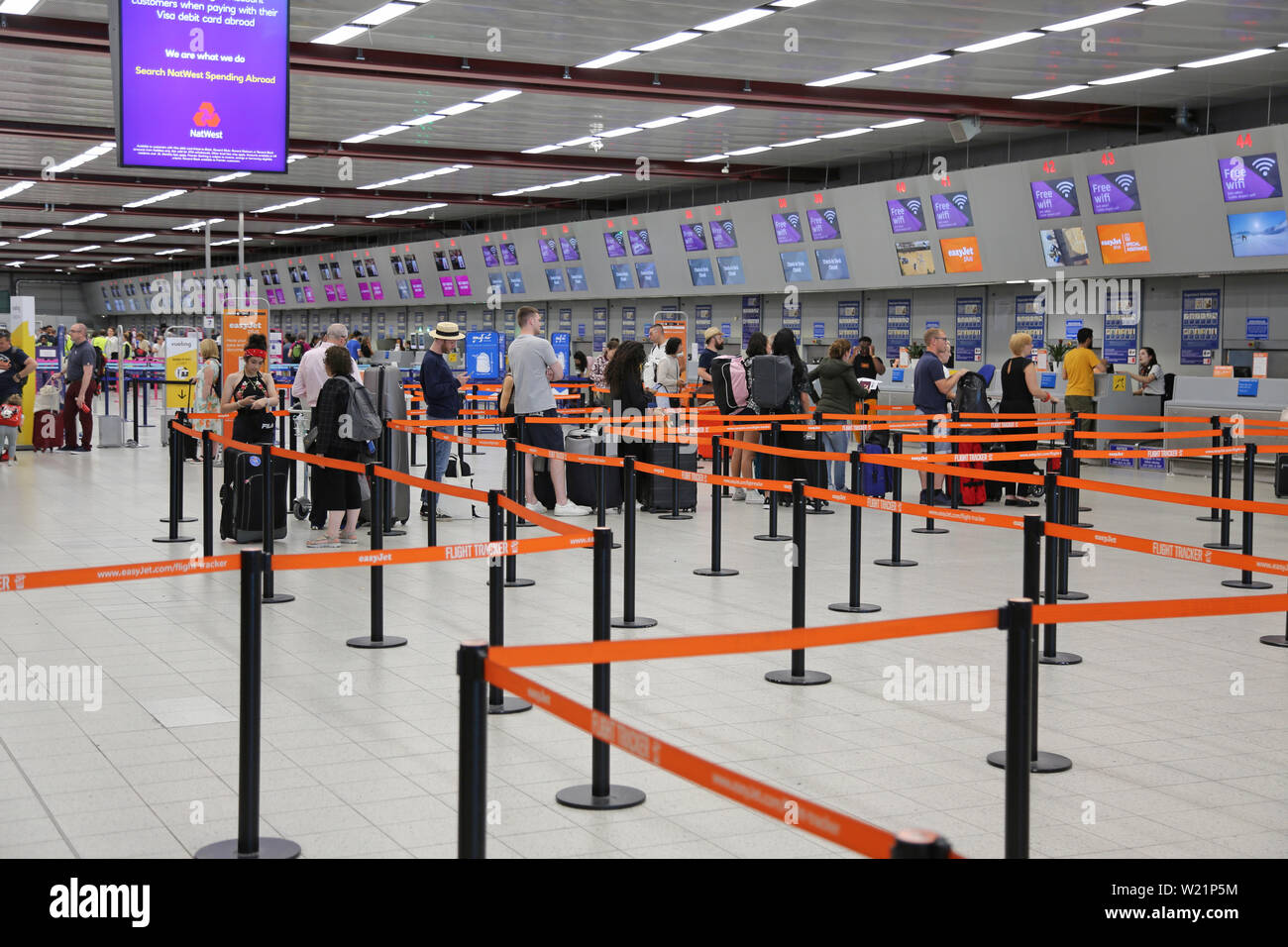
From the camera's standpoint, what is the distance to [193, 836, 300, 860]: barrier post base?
13.5 ft

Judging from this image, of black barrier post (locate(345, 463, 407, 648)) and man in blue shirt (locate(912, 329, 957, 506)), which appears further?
man in blue shirt (locate(912, 329, 957, 506))

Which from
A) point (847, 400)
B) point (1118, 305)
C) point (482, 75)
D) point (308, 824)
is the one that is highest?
point (482, 75)

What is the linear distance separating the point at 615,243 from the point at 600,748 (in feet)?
82.0

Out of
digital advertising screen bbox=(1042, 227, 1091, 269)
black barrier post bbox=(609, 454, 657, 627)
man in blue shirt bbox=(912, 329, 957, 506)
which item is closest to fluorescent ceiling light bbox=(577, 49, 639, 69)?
man in blue shirt bbox=(912, 329, 957, 506)

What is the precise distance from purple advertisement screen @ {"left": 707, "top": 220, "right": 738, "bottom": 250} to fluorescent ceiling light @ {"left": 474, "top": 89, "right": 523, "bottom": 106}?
8.22 m

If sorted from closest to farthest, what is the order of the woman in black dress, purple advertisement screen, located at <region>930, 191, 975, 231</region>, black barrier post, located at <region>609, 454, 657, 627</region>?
black barrier post, located at <region>609, 454, 657, 627</region>, the woman in black dress, purple advertisement screen, located at <region>930, 191, 975, 231</region>

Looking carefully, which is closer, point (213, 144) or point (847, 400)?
point (213, 144)

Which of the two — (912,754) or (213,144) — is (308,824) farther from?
(213,144)

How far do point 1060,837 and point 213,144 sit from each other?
771cm

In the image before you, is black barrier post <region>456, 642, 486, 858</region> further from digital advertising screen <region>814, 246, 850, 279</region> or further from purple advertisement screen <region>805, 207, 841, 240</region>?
digital advertising screen <region>814, 246, 850, 279</region>

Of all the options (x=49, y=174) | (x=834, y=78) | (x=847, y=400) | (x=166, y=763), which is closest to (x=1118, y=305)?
(x=834, y=78)

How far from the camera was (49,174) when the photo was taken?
88.7 feet
